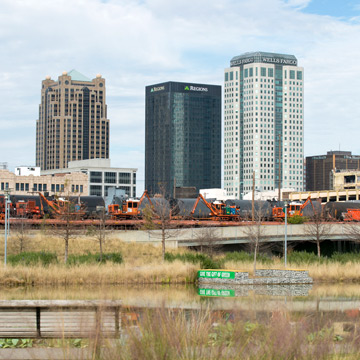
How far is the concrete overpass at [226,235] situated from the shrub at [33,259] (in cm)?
1142

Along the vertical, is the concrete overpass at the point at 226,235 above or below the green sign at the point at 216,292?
above

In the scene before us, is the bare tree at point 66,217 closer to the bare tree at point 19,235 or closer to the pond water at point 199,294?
the bare tree at point 19,235

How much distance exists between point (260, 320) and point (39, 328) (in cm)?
561

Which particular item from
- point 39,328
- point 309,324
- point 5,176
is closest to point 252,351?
point 309,324

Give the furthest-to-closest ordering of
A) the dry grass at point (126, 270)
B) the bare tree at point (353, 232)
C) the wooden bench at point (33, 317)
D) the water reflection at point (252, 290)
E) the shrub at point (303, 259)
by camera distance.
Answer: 1. the bare tree at point (353, 232)
2. the shrub at point (303, 259)
3. the dry grass at point (126, 270)
4. the water reflection at point (252, 290)
5. the wooden bench at point (33, 317)

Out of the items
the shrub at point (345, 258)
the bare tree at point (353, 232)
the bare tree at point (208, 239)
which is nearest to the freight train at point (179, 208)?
the bare tree at point (353, 232)

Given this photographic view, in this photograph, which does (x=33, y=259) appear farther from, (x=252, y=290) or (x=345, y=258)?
(x=345, y=258)

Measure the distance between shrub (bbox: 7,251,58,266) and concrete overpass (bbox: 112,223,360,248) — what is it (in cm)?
1142

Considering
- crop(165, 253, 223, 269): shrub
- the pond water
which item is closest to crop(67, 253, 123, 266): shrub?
crop(165, 253, 223, 269): shrub

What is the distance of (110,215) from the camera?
70.1 m

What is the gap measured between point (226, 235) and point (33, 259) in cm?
2039

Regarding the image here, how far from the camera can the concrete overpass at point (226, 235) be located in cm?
5462

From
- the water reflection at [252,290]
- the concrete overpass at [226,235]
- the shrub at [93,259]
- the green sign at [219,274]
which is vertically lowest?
the water reflection at [252,290]

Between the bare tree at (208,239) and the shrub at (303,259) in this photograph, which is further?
the bare tree at (208,239)
